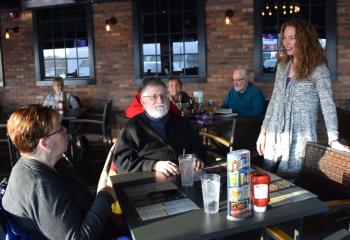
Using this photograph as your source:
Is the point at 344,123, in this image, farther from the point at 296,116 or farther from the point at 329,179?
the point at 329,179

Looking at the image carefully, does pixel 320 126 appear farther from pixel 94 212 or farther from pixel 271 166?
pixel 94 212

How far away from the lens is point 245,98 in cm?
504

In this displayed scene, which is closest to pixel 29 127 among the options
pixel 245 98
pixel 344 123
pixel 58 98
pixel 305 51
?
pixel 305 51

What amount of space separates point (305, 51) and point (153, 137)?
1.09m

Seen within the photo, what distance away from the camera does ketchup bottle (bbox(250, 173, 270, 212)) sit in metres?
1.66

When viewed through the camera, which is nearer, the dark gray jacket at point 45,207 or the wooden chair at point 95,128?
the dark gray jacket at point 45,207

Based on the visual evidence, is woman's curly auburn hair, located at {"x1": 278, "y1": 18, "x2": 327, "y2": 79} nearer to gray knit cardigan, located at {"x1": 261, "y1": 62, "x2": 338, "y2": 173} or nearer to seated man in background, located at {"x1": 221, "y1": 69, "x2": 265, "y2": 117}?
gray knit cardigan, located at {"x1": 261, "y1": 62, "x2": 338, "y2": 173}

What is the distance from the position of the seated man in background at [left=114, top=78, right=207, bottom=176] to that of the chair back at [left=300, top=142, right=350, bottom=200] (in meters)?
0.64

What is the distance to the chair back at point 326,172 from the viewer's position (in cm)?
220

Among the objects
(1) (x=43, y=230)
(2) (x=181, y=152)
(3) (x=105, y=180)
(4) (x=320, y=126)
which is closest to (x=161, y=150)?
(2) (x=181, y=152)

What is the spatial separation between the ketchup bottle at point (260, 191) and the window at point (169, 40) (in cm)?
524

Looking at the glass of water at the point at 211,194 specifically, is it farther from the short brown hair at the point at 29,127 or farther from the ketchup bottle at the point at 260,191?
the short brown hair at the point at 29,127

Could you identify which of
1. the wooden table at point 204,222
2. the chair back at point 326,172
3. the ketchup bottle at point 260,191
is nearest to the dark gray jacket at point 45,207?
the wooden table at point 204,222

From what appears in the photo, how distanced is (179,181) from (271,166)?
910 mm
